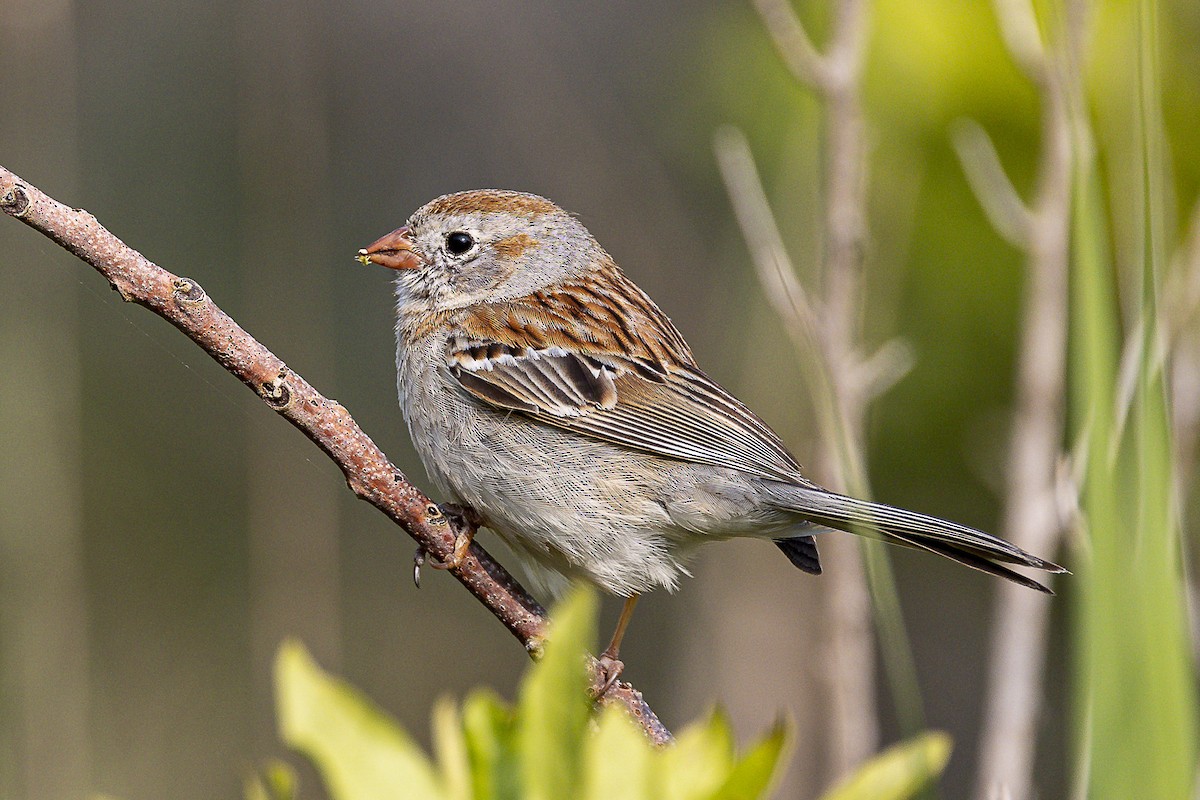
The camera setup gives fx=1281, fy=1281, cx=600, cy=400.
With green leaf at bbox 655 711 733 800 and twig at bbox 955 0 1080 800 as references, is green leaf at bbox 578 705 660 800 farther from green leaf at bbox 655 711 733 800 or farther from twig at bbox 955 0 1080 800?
twig at bbox 955 0 1080 800

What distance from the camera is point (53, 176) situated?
2697mm

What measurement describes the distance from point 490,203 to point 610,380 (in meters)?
0.55

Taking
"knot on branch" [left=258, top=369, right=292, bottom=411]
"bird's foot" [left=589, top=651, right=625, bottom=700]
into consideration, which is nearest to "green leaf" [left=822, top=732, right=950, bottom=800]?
"knot on branch" [left=258, top=369, right=292, bottom=411]

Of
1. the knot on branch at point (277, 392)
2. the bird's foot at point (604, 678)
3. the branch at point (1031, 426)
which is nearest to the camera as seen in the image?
the knot on branch at point (277, 392)

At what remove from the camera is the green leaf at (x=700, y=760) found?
0.80m

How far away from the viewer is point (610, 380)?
253cm

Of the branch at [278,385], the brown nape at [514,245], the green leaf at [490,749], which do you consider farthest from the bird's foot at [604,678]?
the green leaf at [490,749]

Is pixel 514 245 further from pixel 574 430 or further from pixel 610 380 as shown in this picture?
pixel 574 430

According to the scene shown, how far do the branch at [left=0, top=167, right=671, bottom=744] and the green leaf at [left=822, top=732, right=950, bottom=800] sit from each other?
2.47 feet

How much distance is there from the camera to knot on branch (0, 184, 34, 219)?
140 centimetres

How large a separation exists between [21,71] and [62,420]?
692mm

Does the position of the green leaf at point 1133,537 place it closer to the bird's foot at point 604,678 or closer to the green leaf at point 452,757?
the green leaf at point 452,757

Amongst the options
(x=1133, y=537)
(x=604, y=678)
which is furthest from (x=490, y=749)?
(x=604, y=678)

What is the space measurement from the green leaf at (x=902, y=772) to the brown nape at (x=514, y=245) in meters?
2.12
